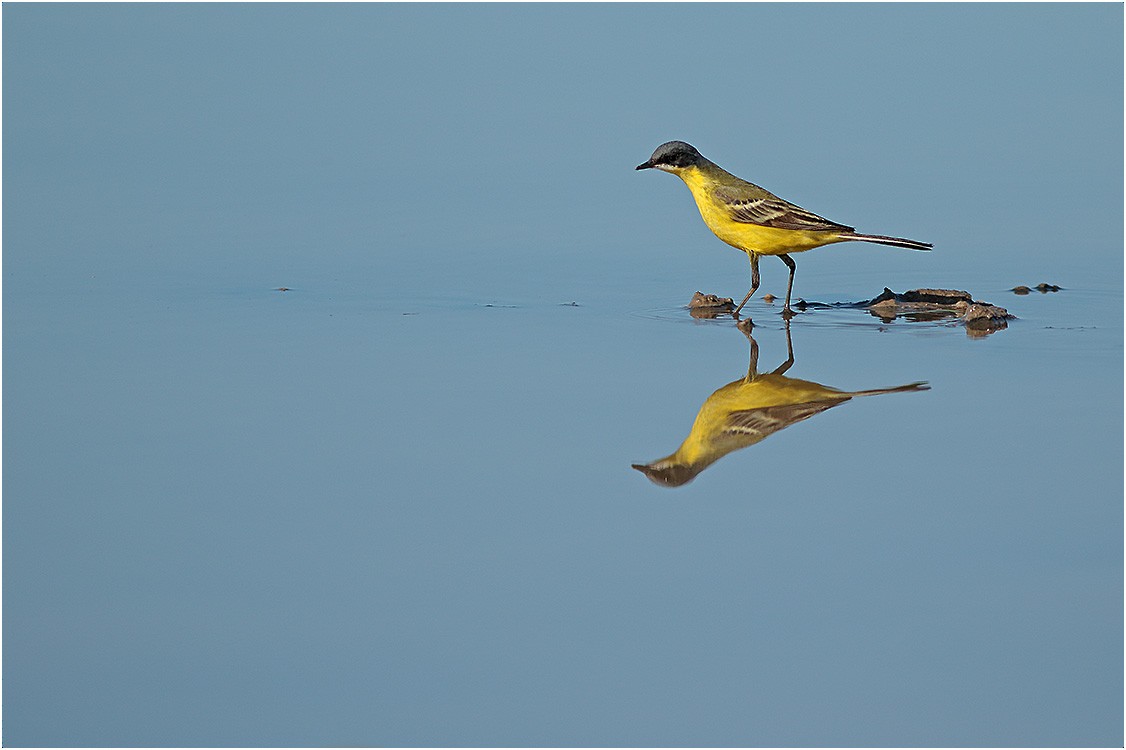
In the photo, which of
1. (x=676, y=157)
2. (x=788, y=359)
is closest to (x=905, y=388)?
(x=788, y=359)

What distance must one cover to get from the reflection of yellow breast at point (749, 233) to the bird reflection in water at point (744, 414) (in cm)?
170

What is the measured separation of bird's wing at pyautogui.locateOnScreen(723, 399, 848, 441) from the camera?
258 inches

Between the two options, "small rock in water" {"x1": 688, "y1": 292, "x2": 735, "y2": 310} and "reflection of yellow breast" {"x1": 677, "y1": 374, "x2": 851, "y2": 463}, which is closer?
"reflection of yellow breast" {"x1": 677, "y1": 374, "x2": 851, "y2": 463}

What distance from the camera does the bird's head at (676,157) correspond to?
9961mm

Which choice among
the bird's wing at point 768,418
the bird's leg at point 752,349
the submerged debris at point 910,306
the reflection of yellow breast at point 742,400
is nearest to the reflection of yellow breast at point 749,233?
the submerged debris at point 910,306

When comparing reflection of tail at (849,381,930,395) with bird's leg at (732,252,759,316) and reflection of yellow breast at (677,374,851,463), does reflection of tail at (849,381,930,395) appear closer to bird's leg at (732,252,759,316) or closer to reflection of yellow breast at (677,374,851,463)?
reflection of yellow breast at (677,374,851,463)

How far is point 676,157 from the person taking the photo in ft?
32.7

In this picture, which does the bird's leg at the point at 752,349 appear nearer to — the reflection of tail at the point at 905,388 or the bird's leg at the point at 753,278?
the bird's leg at the point at 753,278

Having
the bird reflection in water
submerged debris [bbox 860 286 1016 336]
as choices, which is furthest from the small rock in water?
the bird reflection in water

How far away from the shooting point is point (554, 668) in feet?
14.3

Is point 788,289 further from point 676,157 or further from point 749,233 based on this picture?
point 676,157

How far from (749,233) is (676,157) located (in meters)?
0.78

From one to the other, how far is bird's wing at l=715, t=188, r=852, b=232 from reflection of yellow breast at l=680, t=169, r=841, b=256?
0.12ft

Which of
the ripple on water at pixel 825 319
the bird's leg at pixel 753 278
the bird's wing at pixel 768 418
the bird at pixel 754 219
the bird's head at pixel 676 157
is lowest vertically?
the bird's wing at pixel 768 418
